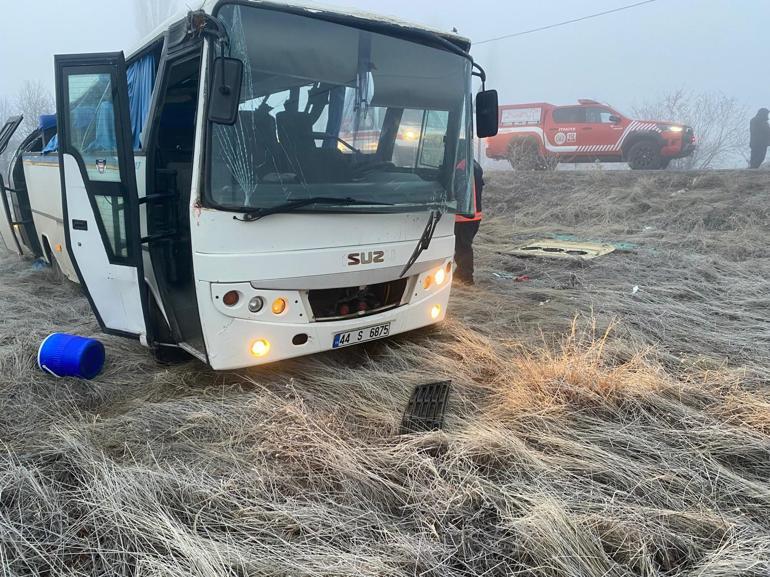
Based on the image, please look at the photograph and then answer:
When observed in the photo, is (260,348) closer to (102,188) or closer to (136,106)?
(102,188)

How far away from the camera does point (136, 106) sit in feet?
12.6

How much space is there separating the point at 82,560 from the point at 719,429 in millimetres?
3136

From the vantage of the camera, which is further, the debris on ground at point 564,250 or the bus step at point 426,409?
the debris on ground at point 564,250

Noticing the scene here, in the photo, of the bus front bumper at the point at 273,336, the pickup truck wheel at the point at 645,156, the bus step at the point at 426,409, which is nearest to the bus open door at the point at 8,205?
the bus front bumper at the point at 273,336

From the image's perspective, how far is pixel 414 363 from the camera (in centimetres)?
395

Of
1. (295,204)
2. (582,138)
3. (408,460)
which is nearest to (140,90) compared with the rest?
(295,204)

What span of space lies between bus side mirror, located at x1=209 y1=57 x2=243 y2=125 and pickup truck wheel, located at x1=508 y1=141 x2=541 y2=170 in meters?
14.4

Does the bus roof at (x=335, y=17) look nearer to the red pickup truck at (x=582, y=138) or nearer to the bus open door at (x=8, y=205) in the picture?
the bus open door at (x=8, y=205)

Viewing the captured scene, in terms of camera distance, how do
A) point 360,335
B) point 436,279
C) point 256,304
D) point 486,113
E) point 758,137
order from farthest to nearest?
1. point 758,137
2. point 486,113
3. point 436,279
4. point 360,335
5. point 256,304

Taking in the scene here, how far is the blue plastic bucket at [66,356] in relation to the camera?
3.49 meters

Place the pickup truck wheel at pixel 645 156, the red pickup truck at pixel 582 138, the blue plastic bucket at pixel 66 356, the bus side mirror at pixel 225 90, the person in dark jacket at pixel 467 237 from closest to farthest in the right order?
the bus side mirror at pixel 225 90 < the blue plastic bucket at pixel 66 356 < the person in dark jacket at pixel 467 237 < the red pickup truck at pixel 582 138 < the pickup truck wheel at pixel 645 156

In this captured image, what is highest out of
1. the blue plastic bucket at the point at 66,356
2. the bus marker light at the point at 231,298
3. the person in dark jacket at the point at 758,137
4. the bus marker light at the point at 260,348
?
the person in dark jacket at the point at 758,137

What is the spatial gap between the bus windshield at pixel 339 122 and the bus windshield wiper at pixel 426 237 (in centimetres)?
11

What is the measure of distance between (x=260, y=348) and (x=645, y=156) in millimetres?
14504
